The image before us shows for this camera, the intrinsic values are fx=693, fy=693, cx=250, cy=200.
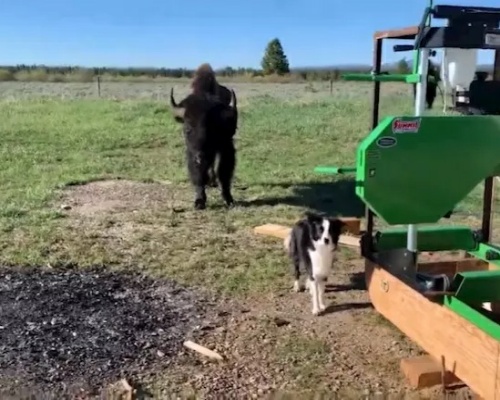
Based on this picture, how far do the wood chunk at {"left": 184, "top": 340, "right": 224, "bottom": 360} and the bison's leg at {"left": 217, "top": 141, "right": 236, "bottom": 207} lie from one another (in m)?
3.93

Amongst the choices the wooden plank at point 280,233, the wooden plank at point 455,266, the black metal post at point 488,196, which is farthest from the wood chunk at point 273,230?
the black metal post at point 488,196

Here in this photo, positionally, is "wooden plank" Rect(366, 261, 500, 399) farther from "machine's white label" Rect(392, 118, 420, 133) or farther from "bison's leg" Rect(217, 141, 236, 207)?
"bison's leg" Rect(217, 141, 236, 207)

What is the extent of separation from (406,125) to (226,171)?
4732mm

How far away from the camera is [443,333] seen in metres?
3.51

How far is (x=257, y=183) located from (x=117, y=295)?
450cm

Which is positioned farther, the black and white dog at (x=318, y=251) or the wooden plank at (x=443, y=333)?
the black and white dog at (x=318, y=251)

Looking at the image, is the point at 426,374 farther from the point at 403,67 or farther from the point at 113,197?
the point at 113,197

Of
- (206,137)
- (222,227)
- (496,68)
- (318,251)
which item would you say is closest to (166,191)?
(206,137)

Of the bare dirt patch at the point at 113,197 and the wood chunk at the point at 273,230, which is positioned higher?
the bare dirt patch at the point at 113,197

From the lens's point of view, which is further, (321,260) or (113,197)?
(113,197)

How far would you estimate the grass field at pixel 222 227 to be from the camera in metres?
3.97

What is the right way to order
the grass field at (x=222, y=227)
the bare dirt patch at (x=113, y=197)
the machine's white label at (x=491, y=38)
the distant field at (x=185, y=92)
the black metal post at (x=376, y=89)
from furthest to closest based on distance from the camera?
1. the distant field at (x=185, y=92)
2. the bare dirt patch at (x=113, y=197)
3. the black metal post at (x=376, y=89)
4. the grass field at (x=222, y=227)
5. the machine's white label at (x=491, y=38)

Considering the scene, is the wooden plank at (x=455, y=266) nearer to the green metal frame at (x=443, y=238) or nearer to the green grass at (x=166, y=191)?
the green metal frame at (x=443, y=238)

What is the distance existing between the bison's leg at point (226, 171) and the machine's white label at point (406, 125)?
4.62 m
